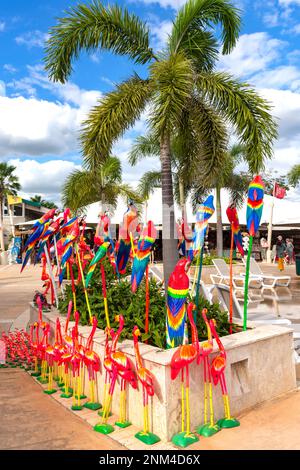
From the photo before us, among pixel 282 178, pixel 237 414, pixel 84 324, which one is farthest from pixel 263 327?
pixel 282 178

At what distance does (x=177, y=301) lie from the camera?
295 cm

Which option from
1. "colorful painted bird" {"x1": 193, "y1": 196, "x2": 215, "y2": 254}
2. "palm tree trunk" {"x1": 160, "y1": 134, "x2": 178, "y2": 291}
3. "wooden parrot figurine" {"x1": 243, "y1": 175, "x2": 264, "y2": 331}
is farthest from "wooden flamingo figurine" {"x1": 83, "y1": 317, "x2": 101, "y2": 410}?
"palm tree trunk" {"x1": 160, "y1": 134, "x2": 178, "y2": 291}

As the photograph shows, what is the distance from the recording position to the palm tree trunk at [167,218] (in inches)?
231

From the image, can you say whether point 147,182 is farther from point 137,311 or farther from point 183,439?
point 183,439

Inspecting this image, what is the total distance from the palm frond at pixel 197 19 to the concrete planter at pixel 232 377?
501 cm

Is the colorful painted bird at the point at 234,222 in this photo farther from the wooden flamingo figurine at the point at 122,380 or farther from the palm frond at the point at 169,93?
the palm frond at the point at 169,93

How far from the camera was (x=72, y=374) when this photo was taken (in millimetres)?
4074

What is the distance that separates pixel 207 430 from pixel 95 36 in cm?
599

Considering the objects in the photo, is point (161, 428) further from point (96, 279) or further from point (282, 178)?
point (282, 178)

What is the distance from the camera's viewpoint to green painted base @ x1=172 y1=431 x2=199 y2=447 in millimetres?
2783

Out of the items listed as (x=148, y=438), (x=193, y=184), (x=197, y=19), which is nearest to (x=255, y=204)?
(x=148, y=438)

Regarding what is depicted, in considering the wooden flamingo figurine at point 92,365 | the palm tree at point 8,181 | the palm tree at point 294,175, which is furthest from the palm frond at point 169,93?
the palm tree at point 8,181

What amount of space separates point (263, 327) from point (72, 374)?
78.8 inches

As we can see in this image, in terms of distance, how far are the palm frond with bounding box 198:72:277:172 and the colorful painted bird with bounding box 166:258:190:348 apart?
3824 millimetres
